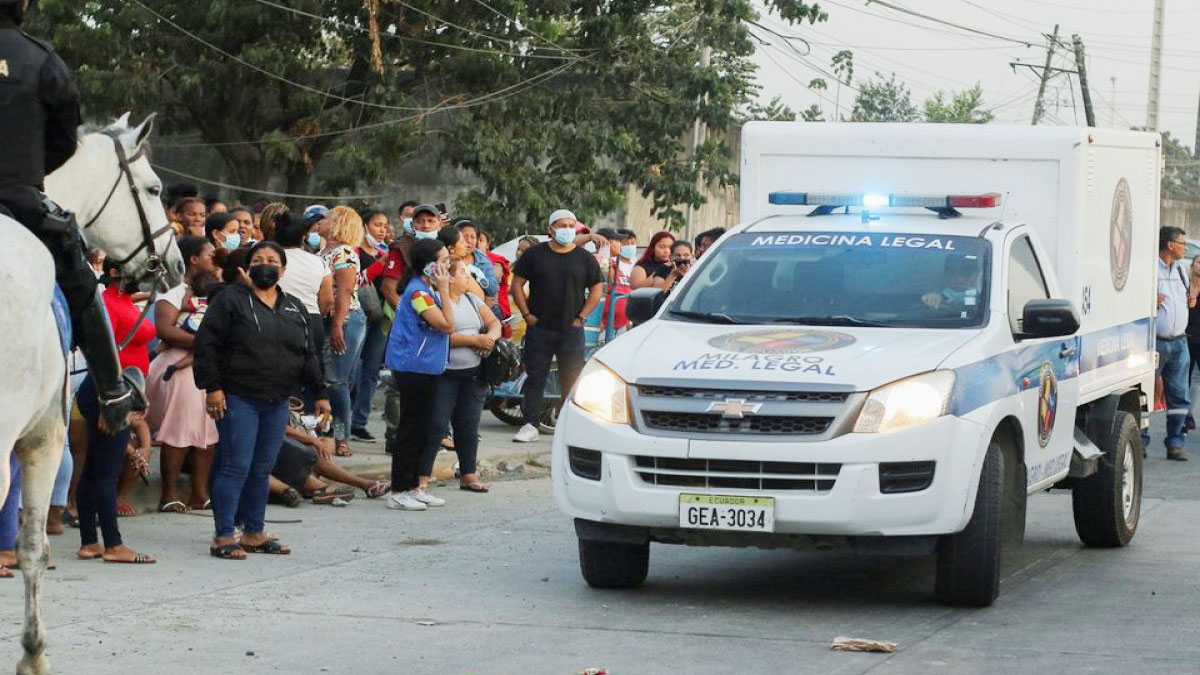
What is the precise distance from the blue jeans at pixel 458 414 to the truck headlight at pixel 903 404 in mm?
4762

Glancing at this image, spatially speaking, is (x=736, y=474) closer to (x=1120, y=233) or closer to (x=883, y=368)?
(x=883, y=368)

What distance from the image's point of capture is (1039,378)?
1005 cm

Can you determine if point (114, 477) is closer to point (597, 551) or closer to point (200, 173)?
point (597, 551)

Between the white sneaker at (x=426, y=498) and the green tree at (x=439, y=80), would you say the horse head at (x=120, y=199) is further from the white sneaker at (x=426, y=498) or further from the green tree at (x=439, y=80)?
the green tree at (x=439, y=80)

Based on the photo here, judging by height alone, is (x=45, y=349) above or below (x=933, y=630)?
above

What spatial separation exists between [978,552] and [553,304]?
8192 millimetres

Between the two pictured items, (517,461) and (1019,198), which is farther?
(517,461)

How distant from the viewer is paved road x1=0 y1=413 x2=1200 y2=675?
25.7 ft

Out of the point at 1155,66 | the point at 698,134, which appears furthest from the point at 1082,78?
the point at 698,134

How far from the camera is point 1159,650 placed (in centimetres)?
819

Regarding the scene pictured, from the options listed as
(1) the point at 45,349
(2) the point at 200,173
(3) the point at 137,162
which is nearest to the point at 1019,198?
(3) the point at 137,162

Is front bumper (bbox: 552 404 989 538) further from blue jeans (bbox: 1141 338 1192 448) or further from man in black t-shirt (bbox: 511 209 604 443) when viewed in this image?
blue jeans (bbox: 1141 338 1192 448)

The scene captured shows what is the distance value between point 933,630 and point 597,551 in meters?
1.76

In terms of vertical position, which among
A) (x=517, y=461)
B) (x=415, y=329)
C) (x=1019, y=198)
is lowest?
(x=517, y=461)
